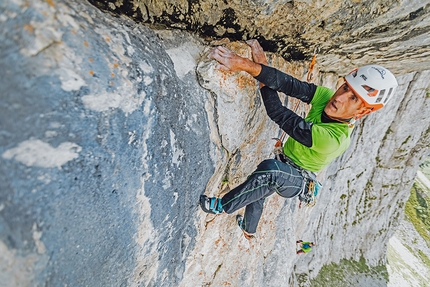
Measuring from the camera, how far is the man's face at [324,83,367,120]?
4504mm

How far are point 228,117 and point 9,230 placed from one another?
354 cm

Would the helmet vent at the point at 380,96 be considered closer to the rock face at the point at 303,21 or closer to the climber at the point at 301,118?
Answer: the climber at the point at 301,118

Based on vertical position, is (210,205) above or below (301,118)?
below

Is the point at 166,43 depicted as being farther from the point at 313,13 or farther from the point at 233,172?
the point at 233,172

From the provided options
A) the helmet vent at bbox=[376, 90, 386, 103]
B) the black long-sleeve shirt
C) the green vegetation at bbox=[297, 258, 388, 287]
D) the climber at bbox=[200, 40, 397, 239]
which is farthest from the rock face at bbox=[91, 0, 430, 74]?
the green vegetation at bbox=[297, 258, 388, 287]

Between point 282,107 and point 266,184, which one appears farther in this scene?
point 266,184

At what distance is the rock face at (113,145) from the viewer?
2.16 meters

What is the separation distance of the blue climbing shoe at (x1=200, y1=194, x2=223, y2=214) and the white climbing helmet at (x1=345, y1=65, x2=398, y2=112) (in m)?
3.25

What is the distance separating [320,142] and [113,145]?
3172 millimetres

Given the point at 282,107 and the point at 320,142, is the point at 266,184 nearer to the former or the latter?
the point at 320,142

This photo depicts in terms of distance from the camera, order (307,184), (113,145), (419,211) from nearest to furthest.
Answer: (113,145)
(307,184)
(419,211)

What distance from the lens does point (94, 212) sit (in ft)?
9.37

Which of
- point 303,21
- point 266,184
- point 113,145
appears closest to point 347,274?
point 266,184

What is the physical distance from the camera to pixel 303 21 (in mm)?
4469
